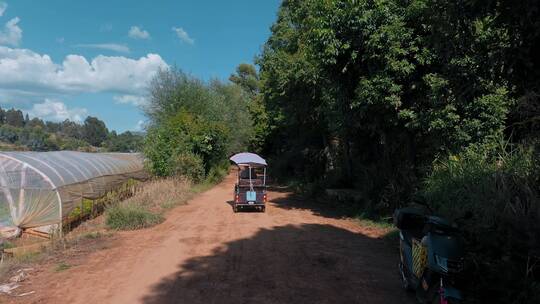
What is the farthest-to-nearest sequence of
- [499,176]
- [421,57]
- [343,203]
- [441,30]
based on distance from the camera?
[343,203], [421,57], [499,176], [441,30]

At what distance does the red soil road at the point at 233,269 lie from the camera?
6543mm

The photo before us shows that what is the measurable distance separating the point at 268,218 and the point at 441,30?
1091 cm

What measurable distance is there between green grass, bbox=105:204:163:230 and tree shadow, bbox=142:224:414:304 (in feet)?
12.2

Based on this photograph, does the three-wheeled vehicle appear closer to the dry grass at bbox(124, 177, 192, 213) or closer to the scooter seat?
the dry grass at bbox(124, 177, 192, 213)

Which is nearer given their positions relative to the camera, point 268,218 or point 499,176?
point 499,176

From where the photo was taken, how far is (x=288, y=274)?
7.72 m

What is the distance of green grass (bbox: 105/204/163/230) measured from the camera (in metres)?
12.8

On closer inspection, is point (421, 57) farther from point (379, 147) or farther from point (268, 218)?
point (268, 218)

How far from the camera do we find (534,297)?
184 inches

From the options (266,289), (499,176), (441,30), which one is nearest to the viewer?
(441,30)

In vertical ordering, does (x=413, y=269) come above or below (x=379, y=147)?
below

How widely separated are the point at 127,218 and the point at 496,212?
9891mm

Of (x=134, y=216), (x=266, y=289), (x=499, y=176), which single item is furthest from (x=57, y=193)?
(x=499, y=176)

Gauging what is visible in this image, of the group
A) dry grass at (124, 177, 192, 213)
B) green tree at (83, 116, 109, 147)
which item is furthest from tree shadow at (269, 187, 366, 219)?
green tree at (83, 116, 109, 147)
